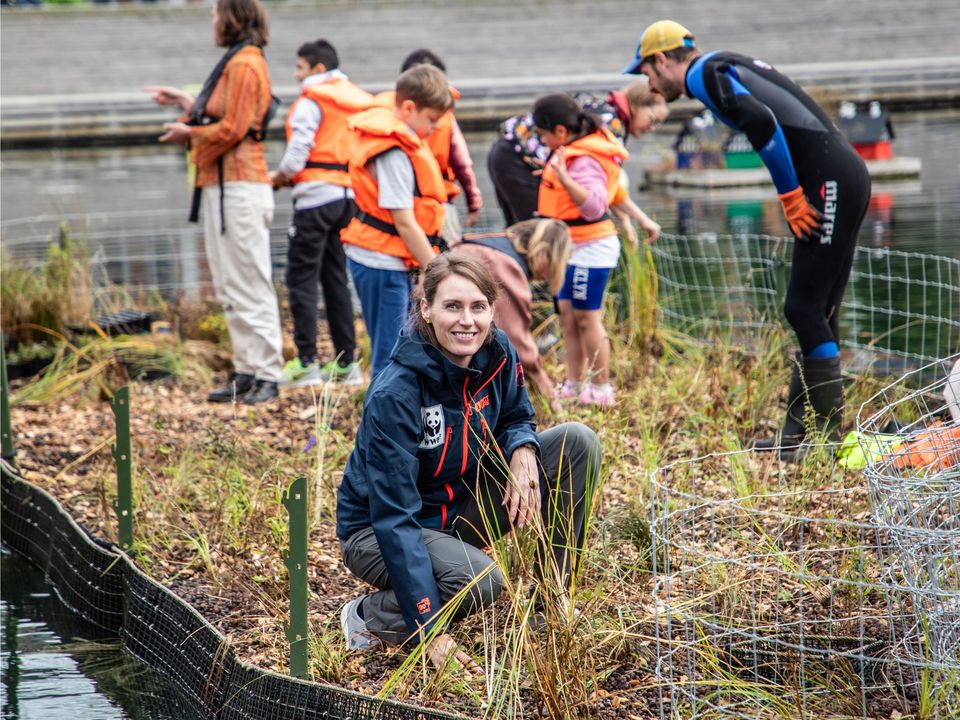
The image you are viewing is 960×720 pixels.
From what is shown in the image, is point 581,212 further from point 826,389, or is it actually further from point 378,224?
point 826,389

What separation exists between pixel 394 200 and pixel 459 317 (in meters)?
2.07

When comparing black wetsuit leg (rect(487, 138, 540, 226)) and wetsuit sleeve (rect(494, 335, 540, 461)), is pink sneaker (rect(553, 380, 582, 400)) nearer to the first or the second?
black wetsuit leg (rect(487, 138, 540, 226))

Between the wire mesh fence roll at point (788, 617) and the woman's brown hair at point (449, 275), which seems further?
the woman's brown hair at point (449, 275)

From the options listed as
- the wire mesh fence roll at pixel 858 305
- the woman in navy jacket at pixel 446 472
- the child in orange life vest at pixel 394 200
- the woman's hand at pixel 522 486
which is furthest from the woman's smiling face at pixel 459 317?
the wire mesh fence roll at pixel 858 305

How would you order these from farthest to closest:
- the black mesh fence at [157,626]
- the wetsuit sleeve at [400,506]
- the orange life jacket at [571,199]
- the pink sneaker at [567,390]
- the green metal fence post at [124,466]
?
the orange life jacket at [571,199] → the pink sneaker at [567,390] → the green metal fence post at [124,466] → the wetsuit sleeve at [400,506] → the black mesh fence at [157,626]

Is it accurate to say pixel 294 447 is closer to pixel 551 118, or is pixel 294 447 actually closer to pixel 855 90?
pixel 551 118

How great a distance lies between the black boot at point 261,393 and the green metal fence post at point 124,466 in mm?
2197

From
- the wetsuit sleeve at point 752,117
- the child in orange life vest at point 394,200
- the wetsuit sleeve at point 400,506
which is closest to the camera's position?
the wetsuit sleeve at point 400,506

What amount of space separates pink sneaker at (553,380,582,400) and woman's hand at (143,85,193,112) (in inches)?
91.8

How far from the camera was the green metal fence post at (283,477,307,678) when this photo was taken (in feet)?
10.2

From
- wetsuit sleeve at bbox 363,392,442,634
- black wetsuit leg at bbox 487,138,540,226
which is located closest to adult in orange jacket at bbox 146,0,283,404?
Answer: black wetsuit leg at bbox 487,138,540,226

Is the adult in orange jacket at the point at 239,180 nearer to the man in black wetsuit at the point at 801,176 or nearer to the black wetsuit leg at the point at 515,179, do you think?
the black wetsuit leg at the point at 515,179

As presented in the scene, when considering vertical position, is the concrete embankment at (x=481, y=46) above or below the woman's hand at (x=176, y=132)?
above

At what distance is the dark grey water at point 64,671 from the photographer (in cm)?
385
